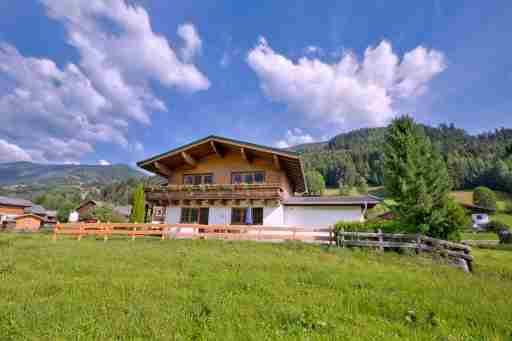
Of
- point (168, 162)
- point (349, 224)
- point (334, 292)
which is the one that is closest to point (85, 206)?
point (168, 162)

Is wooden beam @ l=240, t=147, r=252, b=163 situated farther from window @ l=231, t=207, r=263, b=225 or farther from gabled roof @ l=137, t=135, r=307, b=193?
window @ l=231, t=207, r=263, b=225

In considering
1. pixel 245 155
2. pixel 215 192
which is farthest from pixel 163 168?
pixel 245 155

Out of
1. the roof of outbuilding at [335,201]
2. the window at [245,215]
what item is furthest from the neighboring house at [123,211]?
the roof of outbuilding at [335,201]

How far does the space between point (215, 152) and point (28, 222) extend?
39.2m

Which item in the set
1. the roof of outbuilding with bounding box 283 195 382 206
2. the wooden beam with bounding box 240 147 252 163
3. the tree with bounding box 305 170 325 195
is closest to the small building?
the wooden beam with bounding box 240 147 252 163

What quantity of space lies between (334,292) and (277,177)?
12790 mm

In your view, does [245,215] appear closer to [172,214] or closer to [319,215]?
[319,215]

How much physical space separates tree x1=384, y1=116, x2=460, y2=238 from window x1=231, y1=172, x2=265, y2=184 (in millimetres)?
8916

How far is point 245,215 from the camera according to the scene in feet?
57.4

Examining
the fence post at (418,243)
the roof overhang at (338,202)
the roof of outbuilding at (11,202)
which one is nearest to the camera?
the fence post at (418,243)

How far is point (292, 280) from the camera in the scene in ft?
20.4

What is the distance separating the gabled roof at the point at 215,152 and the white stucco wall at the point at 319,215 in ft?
10.8

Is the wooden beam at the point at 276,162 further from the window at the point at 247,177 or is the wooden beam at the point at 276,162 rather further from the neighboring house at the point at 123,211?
the neighboring house at the point at 123,211

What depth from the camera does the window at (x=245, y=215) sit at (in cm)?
1715
